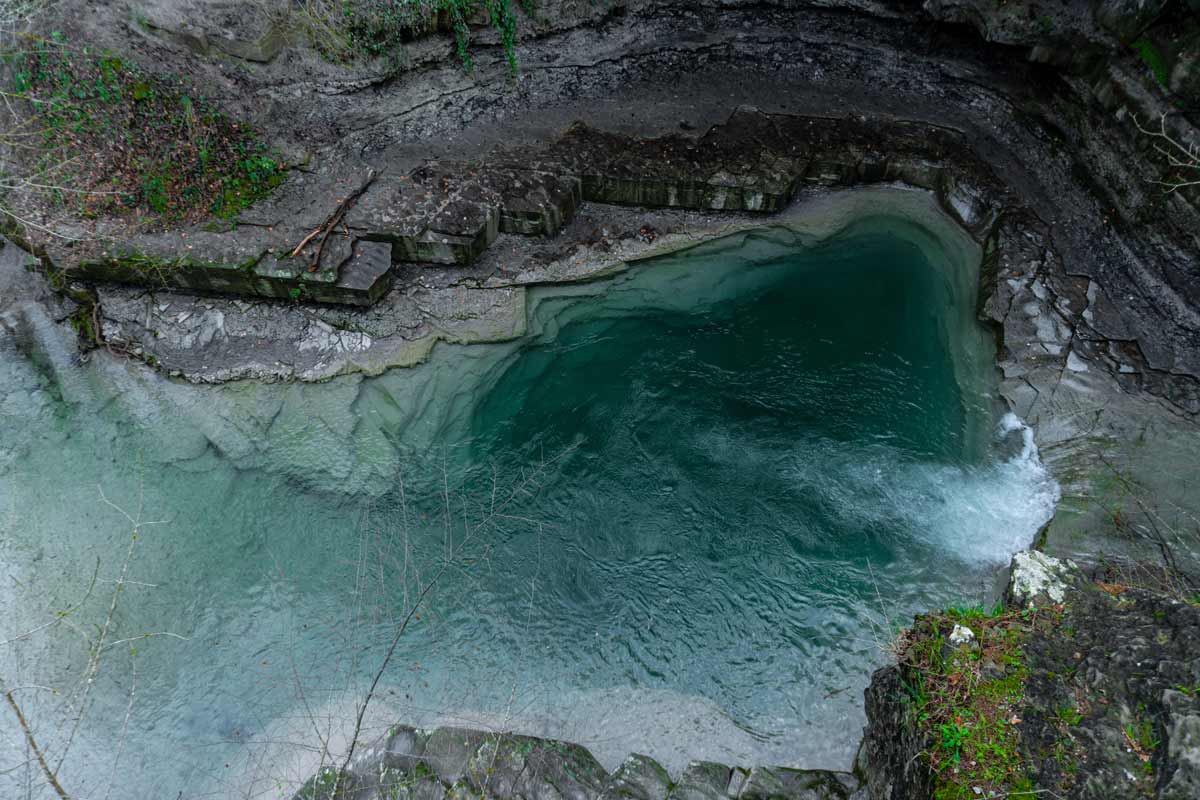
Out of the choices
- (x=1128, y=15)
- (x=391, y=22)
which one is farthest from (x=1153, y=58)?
(x=391, y=22)

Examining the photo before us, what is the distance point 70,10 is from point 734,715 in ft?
39.3

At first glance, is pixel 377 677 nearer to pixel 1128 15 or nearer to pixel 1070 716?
pixel 1070 716

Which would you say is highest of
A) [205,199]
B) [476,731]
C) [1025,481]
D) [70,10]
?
[70,10]

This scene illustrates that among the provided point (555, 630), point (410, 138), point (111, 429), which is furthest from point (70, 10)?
point (555, 630)

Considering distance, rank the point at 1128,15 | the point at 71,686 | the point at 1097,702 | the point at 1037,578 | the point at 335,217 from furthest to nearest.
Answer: the point at 335,217, the point at 1128,15, the point at 71,686, the point at 1037,578, the point at 1097,702

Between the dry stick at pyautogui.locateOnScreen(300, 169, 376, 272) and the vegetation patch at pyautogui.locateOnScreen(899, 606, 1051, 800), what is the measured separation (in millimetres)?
8001

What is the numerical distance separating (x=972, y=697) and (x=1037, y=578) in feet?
3.52

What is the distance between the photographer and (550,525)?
25.6ft

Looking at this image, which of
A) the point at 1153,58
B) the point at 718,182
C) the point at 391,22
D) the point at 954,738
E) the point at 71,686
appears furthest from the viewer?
the point at 718,182

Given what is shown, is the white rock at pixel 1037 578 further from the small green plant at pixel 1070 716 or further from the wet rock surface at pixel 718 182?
the wet rock surface at pixel 718 182

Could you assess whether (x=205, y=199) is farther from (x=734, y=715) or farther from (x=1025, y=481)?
(x=1025, y=481)

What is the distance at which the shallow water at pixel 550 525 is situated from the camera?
686cm

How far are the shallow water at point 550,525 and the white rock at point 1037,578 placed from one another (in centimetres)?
213

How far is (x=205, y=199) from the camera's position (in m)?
9.31
